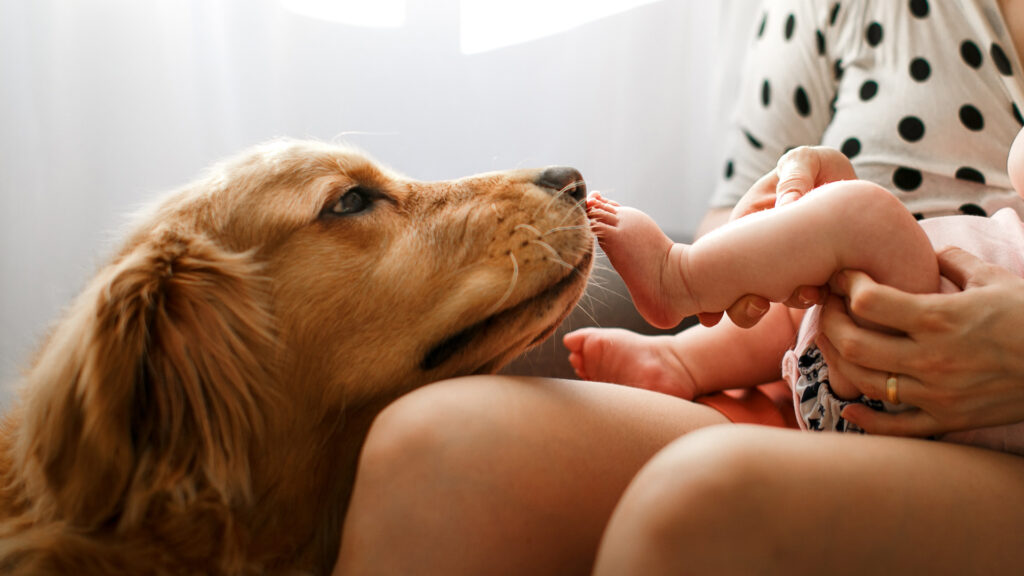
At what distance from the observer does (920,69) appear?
1197 mm

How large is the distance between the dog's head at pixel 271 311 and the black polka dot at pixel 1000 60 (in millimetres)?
831

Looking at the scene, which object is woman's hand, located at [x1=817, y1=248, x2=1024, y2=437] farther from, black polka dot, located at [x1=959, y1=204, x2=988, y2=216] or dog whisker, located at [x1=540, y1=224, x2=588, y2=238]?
black polka dot, located at [x1=959, y1=204, x2=988, y2=216]

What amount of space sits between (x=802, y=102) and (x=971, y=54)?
0.29 meters

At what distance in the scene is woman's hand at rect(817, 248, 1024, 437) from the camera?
0.67m

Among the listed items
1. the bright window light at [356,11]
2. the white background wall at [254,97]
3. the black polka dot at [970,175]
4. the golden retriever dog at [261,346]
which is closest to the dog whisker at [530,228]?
the golden retriever dog at [261,346]

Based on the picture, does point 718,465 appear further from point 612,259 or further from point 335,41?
point 335,41

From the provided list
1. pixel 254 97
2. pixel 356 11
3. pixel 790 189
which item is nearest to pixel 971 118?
pixel 790 189

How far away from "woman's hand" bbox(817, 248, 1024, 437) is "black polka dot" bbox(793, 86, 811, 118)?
0.73 metres

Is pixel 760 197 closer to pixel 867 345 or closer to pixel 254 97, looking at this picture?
pixel 867 345

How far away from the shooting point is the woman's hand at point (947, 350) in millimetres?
672

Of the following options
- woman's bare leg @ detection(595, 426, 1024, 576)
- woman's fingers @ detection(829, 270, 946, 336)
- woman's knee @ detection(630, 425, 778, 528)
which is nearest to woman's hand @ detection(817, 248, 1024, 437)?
woman's fingers @ detection(829, 270, 946, 336)

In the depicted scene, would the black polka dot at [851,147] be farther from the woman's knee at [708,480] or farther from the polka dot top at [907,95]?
the woman's knee at [708,480]

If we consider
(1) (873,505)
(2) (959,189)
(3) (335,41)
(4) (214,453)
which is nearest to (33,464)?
(4) (214,453)

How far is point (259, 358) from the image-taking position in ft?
2.41
